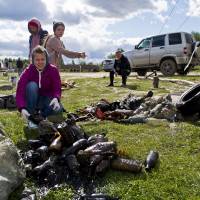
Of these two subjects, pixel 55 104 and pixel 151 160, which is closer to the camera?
pixel 151 160

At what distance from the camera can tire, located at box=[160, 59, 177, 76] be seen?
2177cm

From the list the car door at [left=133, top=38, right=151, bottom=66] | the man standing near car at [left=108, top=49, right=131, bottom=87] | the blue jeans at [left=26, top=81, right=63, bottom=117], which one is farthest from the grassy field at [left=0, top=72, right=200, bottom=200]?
the car door at [left=133, top=38, right=151, bottom=66]

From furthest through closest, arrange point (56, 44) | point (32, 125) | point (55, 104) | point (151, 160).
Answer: point (56, 44) → point (55, 104) → point (32, 125) → point (151, 160)

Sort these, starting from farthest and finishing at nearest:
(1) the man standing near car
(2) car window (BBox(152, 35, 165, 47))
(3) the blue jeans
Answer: (2) car window (BBox(152, 35, 165, 47))
(1) the man standing near car
(3) the blue jeans

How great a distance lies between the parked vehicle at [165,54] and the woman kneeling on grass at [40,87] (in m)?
13.3

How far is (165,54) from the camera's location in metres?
22.2

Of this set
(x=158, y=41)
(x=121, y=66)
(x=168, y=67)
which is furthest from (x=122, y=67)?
(x=158, y=41)

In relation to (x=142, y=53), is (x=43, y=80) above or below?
below

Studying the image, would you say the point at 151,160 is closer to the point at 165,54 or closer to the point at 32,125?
the point at 32,125

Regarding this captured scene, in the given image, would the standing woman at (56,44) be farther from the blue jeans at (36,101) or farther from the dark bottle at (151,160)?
the dark bottle at (151,160)

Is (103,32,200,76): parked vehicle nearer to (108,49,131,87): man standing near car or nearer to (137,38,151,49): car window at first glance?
(137,38,151,49): car window

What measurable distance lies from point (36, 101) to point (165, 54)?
14743 mm

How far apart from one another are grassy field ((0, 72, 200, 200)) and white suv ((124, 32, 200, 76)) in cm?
1307

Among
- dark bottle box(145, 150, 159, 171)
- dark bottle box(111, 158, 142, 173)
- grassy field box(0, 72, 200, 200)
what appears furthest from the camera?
dark bottle box(145, 150, 159, 171)
